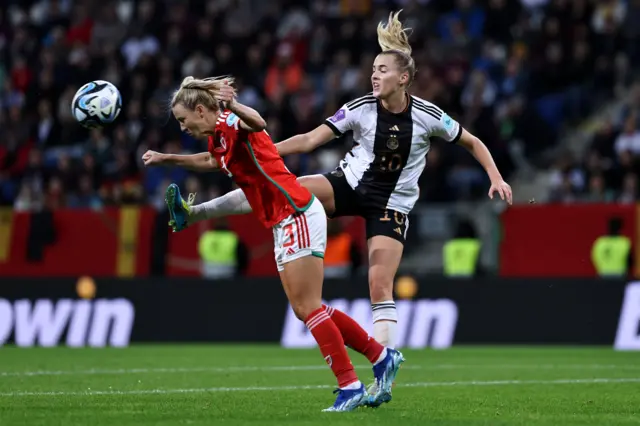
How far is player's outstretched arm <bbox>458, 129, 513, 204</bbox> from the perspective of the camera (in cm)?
827

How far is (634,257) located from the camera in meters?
17.1

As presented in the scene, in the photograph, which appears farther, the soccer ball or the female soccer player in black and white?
the female soccer player in black and white

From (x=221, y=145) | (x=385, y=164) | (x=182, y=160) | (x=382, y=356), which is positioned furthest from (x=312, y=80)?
(x=221, y=145)

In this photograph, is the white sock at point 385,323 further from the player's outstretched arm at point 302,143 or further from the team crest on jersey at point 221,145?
the team crest on jersey at point 221,145

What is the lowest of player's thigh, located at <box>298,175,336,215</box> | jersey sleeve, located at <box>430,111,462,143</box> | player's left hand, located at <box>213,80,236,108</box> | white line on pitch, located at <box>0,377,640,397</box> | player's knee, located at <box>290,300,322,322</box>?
white line on pitch, located at <box>0,377,640,397</box>

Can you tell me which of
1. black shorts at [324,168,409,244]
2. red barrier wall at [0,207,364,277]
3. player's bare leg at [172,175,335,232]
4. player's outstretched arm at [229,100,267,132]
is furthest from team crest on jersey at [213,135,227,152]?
red barrier wall at [0,207,364,277]

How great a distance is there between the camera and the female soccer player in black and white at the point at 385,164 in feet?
29.2

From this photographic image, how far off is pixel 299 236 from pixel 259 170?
18.7 inches

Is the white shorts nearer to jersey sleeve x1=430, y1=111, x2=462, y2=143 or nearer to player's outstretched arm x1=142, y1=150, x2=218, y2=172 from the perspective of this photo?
player's outstretched arm x1=142, y1=150, x2=218, y2=172

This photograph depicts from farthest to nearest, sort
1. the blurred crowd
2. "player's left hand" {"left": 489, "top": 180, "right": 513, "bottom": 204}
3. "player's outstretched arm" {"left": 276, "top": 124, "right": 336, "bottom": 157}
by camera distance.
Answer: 1. the blurred crowd
2. "player's outstretched arm" {"left": 276, "top": 124, "right": 336, "bottom": 157}
3. "player's left hand" {"left": 489, "top": 180, "right": 513, "bottom": 204}

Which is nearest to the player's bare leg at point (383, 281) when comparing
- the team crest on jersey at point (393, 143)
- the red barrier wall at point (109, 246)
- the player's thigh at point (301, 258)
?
the team crest on jersey at point (393, 143)

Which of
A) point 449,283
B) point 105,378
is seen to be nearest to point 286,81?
point 449,283

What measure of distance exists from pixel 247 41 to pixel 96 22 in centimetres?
379

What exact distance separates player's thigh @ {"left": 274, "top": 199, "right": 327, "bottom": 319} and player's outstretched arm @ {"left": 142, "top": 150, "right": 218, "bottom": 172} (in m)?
0.78
